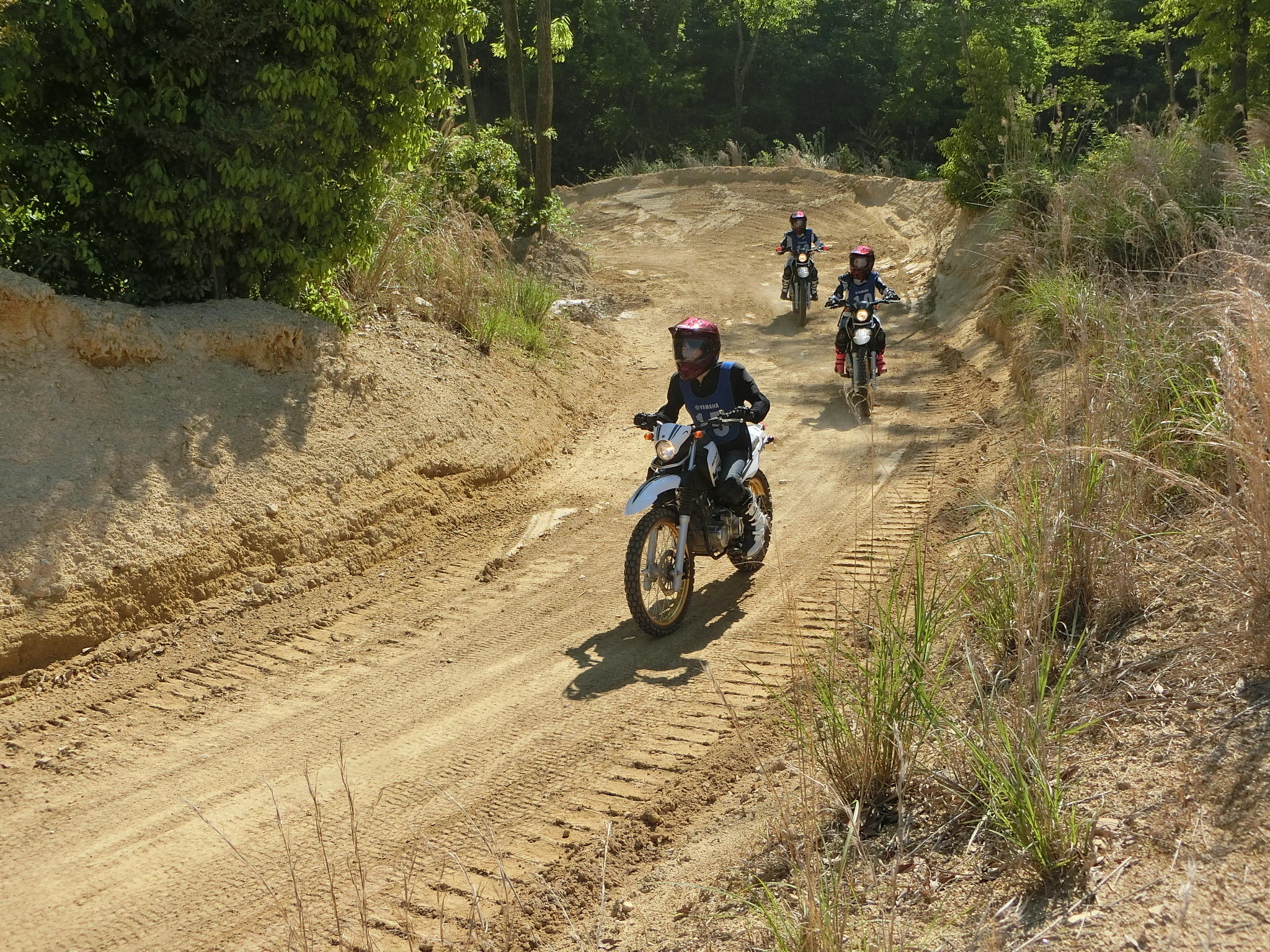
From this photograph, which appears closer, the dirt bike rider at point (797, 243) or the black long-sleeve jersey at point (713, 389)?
the black long-sleeve jersey at point (713, 389)

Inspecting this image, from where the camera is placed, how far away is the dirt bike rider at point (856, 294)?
13461mm

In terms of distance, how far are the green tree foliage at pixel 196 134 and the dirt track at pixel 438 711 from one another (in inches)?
123

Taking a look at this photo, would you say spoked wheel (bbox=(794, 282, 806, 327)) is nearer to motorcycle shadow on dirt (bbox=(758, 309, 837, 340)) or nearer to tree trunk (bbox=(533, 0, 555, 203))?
motorcycle shadow on dirt (bbox=(758, 309, 837, 340))

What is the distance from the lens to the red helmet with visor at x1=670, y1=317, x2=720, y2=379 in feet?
25.9

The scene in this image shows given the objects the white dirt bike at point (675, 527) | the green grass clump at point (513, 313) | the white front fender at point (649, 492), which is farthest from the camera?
the green grass clump at point (513, 313)

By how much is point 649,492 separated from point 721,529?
25.5 inches

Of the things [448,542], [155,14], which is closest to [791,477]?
[448,542]

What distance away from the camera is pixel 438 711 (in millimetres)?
6090

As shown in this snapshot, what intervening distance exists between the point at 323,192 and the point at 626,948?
7.39 m

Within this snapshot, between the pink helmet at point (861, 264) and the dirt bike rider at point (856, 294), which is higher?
the pink helmet at point (861, 264)

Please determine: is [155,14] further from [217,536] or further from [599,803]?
[599,803]

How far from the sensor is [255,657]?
6930 mm

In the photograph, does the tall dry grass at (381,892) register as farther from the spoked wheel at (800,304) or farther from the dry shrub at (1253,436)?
the spoked wheel at (800,304)

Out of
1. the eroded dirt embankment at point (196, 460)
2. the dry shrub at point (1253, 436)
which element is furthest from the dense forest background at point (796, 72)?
the dry shrub at point (1253, 436)
